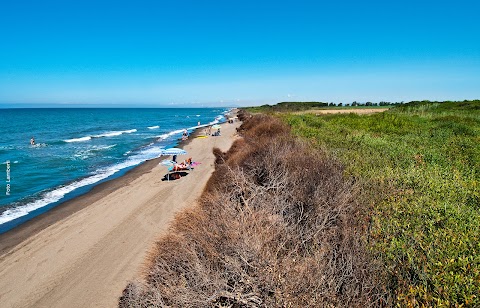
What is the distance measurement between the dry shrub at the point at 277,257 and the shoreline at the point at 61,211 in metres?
8.22

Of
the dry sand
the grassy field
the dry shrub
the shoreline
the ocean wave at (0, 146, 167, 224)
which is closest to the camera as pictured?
the grassy field

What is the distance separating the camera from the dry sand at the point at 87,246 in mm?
8438

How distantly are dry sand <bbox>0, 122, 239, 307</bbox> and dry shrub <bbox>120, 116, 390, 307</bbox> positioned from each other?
2.35 m

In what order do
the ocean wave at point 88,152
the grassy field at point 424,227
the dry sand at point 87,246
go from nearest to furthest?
the grassy field at point 424,227, the dry sand at point 87,246, the ocean wave at point 88,152

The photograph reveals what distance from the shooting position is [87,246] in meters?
11.1

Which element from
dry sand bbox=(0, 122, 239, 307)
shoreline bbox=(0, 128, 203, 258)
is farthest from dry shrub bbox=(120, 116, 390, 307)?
shoreline bbox=(0, 128, 203, 258)

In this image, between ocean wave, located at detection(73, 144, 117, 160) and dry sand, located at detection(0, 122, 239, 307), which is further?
ocean wave, located at detection(73, 144, 117, 160)

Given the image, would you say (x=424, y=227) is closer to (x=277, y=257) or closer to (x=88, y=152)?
(x=277, y=257)

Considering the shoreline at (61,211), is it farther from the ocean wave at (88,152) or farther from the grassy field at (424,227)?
the grassy field at (424,227)

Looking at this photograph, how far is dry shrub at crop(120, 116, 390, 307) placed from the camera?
4086mm

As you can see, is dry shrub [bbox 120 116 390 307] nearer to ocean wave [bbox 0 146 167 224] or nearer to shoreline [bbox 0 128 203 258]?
shoreline [bbox 0 128 203 258]

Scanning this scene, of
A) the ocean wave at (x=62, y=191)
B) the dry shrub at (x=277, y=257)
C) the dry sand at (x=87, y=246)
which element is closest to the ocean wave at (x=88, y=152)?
the ocean wave at (x=62, y=191)

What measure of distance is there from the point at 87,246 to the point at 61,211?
5.49 metres

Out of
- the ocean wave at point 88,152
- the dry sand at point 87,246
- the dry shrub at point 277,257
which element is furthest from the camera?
the ocean wave at point 88,152
